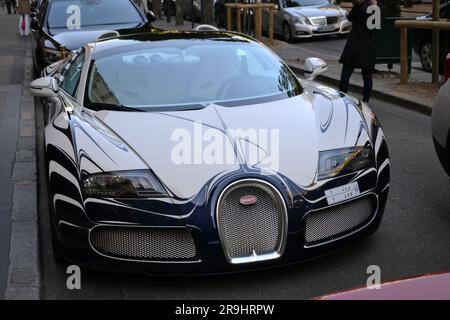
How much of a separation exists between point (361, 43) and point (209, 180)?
6.69 m

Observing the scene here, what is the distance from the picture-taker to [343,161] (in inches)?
177

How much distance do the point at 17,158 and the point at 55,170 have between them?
2868mm

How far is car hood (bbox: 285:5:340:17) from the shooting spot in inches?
808

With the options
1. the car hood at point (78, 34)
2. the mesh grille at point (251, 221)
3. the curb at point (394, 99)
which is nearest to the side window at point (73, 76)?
the mesh grille at point (251, 221)

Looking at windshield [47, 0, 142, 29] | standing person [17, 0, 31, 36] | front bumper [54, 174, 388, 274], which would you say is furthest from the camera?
standing person [17, 0, 31, 36]

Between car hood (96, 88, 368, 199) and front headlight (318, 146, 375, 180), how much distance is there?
0.15ft

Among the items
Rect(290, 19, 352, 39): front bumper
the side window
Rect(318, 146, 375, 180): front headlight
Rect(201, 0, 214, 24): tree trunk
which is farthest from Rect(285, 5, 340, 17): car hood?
Rect(318, 146, 375, 180): front headlight

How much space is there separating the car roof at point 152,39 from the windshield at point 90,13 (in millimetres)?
5749

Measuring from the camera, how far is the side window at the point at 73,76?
5.82 m

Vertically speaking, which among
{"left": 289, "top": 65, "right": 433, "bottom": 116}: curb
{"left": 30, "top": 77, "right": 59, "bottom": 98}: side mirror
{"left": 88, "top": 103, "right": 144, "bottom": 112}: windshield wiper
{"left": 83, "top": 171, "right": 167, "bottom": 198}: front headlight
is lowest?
{"left": 289, "top": 65, "right": 433, "bottom": 116}: curb

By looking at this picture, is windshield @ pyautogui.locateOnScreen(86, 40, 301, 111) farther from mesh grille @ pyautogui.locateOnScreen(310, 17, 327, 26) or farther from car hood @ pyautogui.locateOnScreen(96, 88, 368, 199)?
mesh grille @ pyautogui.locateOnScreen(310, 17, 327, 26)

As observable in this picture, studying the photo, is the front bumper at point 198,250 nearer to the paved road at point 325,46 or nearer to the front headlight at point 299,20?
the paved road at point 325,46

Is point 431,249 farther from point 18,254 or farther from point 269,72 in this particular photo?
point 18,254

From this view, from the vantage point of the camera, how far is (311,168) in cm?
438
